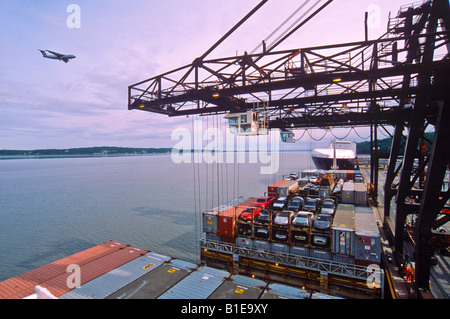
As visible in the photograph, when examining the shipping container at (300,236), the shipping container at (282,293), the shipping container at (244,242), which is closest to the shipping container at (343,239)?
the shipping container at (300,236)

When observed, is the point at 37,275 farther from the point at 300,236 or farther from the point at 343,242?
the point at 343,242

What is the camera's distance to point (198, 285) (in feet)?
38.1

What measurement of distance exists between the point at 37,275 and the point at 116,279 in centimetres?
478

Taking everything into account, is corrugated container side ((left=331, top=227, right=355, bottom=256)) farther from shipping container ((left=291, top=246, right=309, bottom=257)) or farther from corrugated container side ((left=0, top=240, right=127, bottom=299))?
corrugated container side ((left=0, top=240, right=127, bottom=299))

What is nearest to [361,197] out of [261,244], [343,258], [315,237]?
[343,258]

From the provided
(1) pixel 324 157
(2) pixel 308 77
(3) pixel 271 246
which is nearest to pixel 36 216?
(3) pixel 271 246

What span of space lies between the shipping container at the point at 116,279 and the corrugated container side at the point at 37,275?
248cm

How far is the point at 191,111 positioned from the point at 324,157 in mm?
62520

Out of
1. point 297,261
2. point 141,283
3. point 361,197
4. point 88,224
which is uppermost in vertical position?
point 361,197

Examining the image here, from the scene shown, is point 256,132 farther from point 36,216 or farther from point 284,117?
point 36,216

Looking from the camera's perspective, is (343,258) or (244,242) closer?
(343,258)

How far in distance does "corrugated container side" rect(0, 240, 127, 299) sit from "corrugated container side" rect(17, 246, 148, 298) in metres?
0.30

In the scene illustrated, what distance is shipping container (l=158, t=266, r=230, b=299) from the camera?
1083cm

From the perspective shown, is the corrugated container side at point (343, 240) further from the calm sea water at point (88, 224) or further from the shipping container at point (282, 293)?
the calm sea water at point (88, 224)
